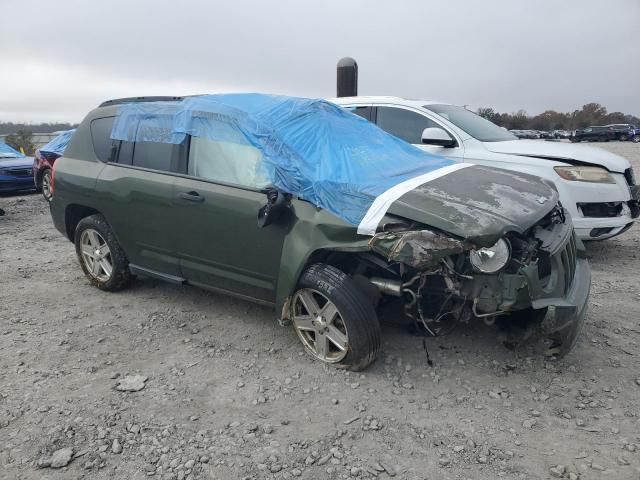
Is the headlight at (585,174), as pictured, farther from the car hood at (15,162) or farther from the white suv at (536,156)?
the car hood at (15,162)

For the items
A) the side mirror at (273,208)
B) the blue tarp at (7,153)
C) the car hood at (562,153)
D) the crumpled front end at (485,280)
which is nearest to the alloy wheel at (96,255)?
the side mirror at (273,208)

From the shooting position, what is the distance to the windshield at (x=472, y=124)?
5.87m

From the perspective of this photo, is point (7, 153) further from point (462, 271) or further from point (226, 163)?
point (462, 271)

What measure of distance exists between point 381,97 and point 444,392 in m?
4.28

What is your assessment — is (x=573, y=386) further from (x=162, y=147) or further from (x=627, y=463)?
(x=162, y=147)

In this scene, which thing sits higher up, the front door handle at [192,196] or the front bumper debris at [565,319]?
the front door handle at [192,196]

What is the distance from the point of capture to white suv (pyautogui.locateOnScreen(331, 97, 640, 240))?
5121mm

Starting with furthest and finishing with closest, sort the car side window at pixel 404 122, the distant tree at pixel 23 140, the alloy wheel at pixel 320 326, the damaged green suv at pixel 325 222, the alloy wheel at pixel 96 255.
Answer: the distant tree at pixel 23 140
the car side window at pixel 404 122
the alloy wheel at pixel 96 255
the alloy wheel at pixel 320 326
the damaged green suv at pixel 325 222

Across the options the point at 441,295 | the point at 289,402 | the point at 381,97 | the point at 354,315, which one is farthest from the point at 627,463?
the point at 381,97

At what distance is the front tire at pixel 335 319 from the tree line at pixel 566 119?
54.8 meters

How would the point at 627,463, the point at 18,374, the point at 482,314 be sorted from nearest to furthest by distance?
the point at 627,463, the point at 482,314, the point at 18,374

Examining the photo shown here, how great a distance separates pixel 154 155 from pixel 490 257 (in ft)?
8.87

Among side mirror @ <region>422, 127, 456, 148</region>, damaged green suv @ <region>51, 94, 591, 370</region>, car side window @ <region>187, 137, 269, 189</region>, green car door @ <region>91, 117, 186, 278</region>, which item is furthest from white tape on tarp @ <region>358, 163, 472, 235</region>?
side mirror @ <region>422, 127, 456, 148</region>

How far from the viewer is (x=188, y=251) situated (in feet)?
12.6
